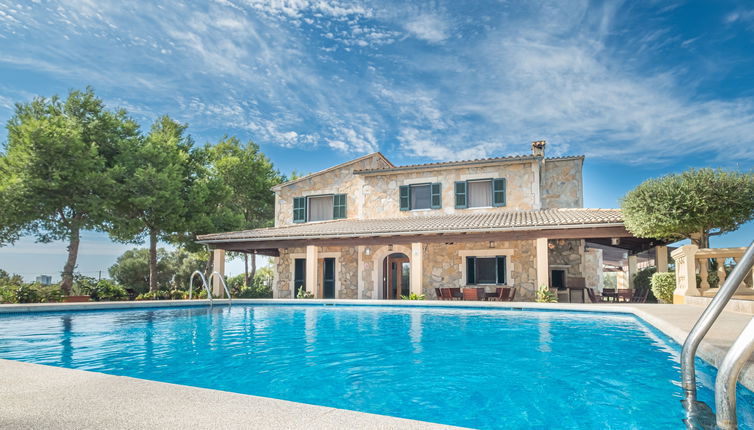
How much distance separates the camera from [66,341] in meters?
7.77

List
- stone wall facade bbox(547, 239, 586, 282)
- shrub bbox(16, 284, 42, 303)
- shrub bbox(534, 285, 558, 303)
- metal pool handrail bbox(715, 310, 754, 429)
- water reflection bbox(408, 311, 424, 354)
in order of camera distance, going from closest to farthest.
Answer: metal pool handrail bbox(715, 310, 754, 429) < water reflection bbox(408, 311, 424, 354) < shrub bbox(534, 285, 558, 303) < shrub bbox(16, 284, 42, 303) < stone wall facade bbox(547, 239, 586, 282)

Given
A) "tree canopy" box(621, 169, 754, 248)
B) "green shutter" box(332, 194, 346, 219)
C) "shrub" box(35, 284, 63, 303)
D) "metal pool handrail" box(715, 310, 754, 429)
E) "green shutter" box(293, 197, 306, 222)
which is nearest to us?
"metal pool handrail" box(715, 310, 754, 429)

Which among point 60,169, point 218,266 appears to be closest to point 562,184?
point 218,266

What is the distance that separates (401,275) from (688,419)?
53.7 feet

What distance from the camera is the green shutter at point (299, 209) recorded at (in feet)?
70.2

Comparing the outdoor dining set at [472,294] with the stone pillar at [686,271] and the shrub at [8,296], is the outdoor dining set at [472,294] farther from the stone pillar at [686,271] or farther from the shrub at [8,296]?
the shrub at [8,296]

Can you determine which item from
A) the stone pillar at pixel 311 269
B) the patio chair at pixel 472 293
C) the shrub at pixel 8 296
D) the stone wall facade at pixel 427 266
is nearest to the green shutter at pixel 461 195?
the stone wall facade at pixel 427 266

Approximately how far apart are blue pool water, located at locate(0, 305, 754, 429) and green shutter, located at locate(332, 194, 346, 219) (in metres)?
9.90

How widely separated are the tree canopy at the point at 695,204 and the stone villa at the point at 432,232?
2.42 meters

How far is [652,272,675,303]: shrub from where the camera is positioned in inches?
502

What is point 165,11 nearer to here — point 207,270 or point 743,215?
point 207,270

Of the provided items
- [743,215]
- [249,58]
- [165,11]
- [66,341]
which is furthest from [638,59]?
Answer: [66,341]

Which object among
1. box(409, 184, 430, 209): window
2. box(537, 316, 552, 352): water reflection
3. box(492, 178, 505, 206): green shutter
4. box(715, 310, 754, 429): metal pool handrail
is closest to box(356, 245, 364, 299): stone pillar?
box(409, 184, 430, 209): window

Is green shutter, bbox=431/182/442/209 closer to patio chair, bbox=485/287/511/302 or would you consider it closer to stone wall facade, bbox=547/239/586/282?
patio chair, bbox=485/287/511/302
